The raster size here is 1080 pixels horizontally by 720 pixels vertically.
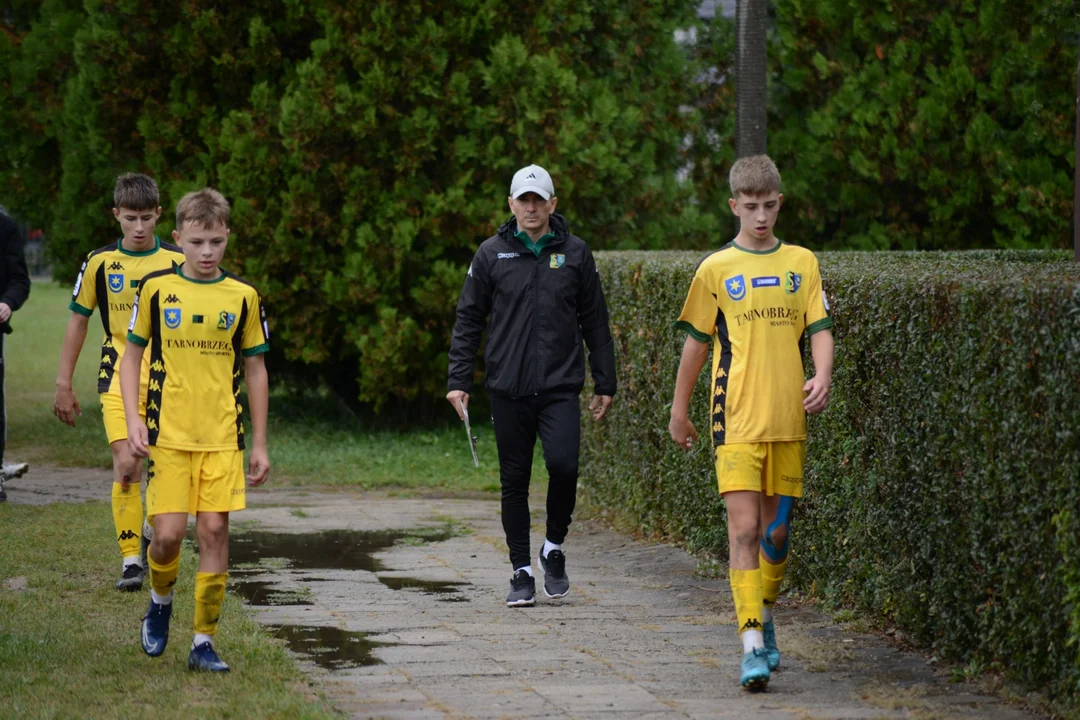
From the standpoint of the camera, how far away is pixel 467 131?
46.5 ft

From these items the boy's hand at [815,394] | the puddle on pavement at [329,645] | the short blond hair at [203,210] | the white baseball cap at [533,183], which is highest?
the white baseball cap at [533,183]

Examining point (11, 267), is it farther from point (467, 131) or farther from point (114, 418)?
point (467, 131)

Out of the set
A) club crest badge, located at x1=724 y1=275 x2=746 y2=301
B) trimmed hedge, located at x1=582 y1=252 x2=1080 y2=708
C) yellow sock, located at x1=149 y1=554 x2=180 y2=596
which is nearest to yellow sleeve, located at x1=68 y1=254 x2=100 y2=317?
yellow sock, located at x1=149 y1=554 x2=180 y2=596

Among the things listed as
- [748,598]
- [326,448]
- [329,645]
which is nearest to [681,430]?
[748,598]

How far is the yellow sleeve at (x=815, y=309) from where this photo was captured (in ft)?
18.6

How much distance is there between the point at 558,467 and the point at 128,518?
2168 millimetres

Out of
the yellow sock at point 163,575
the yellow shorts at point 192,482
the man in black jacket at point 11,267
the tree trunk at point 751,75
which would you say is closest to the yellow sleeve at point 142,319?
the yellow shorts at point 192,482

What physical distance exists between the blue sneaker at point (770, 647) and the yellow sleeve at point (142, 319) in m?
2.58

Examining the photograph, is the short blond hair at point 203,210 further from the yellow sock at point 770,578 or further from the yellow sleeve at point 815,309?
the yellow sock at point 770,578

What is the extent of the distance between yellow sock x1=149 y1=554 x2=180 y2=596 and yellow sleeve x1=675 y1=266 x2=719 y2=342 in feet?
7.08

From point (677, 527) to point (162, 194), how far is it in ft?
24.1

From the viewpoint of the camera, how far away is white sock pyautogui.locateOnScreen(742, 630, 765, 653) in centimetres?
546

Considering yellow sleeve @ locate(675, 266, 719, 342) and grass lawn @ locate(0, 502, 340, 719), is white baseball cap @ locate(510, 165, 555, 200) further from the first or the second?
grass lawn @ locate(0, 502, 340, 719)

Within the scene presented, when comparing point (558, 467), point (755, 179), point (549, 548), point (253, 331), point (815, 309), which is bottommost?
point (549, 548)
